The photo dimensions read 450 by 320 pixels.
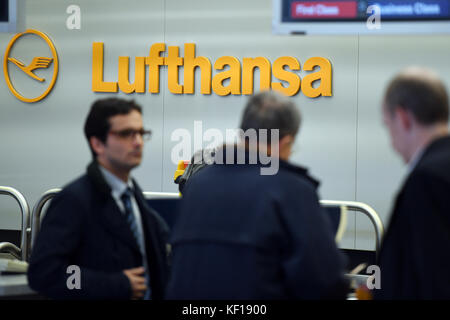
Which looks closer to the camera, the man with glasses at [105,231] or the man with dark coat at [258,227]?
the man with dark coat at [258,227]

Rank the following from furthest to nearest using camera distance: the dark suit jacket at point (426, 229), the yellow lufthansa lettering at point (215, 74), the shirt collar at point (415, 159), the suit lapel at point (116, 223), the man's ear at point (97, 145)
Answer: the yellow lufthansa lettering at point (215, 74) < the man's ear at point (97, 145) < the suit lapel at point (116, 223) < the shirt collar at point (415, 159) < the dark suit jacket at point (426, 229)

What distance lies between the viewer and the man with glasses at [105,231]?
226 cm

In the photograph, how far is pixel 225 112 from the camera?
351 inches

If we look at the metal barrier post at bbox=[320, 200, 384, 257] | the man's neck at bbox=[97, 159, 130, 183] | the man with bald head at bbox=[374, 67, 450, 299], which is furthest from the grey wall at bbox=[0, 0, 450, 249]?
the man with bald head at bbox=[374, 67, 450, 299]

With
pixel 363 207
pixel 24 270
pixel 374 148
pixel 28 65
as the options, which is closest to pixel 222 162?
pixel 24 270

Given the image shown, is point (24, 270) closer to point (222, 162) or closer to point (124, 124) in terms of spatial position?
point (124, 124)

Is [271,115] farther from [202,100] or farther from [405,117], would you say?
[202,100]

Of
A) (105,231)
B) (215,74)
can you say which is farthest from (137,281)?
(215,74)

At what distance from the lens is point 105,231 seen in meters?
2.31

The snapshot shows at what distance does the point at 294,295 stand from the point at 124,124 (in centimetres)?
82

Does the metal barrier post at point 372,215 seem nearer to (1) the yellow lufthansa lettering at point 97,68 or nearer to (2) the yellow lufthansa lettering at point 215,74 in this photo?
(2) the yellow lufthansa lettering at point 215,74

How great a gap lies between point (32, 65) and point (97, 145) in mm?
7528

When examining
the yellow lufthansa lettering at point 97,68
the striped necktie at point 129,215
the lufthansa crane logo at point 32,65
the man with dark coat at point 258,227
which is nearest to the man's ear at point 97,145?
the striped necktie at point 129,215

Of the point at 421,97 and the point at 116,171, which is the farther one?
the point at 116,171
